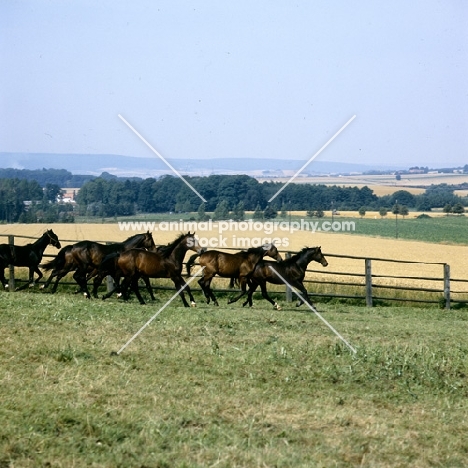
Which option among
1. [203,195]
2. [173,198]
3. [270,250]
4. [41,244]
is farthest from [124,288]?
[173,198]

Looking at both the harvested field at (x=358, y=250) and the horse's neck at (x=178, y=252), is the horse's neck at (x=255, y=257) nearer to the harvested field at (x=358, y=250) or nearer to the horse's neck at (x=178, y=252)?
the horse's neck at (x=178, y=252)

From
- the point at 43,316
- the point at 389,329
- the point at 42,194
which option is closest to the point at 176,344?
the point at 43,316

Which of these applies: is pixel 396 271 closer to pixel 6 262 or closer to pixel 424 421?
pixel 6 262

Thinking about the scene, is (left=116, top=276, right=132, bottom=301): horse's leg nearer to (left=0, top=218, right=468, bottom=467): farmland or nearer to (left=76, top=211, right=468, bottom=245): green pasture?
(left=0, top=218, right=468, bottom=467): farmland

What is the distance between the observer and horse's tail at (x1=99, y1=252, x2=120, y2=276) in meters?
18.1

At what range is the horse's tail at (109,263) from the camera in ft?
59.4

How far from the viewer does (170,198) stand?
46.1m

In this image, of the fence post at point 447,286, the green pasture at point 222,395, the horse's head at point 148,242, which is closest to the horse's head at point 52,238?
the horse's head at point 148,242

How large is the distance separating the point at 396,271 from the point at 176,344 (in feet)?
86.4

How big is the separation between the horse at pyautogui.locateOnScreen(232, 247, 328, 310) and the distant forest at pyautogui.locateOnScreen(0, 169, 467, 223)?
11910mm

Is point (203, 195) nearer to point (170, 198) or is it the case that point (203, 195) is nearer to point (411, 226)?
point (170, 198)

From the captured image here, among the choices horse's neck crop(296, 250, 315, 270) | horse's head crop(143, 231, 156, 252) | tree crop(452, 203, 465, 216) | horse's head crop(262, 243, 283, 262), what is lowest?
tree crop(452, 203, 465, 216)

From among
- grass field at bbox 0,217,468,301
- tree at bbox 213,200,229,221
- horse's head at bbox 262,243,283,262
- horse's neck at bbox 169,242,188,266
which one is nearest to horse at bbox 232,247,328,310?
horse's head at bbox 262,243,283,262

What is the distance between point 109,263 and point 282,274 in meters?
4.12
